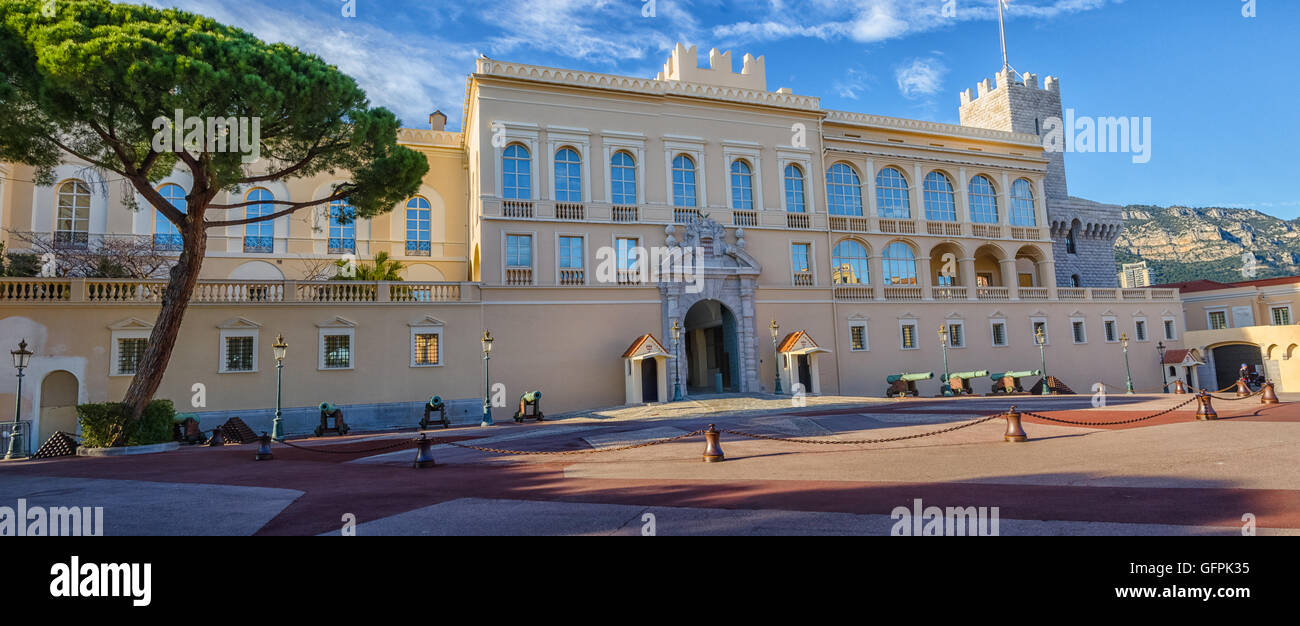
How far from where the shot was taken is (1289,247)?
85875mm

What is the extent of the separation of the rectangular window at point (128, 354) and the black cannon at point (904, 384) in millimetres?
27772

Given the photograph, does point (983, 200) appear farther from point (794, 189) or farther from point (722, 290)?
point (722, 290)

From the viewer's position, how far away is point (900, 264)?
32.7m

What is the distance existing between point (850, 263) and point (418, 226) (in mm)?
20542

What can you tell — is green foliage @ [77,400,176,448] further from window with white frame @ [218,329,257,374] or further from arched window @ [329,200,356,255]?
arched window @ [329,200,356,255]

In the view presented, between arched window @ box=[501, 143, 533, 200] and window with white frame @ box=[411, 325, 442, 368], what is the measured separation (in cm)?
609

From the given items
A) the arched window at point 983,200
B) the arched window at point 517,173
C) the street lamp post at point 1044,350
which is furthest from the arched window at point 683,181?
the street lamp post at point 1044,350

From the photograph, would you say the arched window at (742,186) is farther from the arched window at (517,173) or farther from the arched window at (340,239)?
the arched window at (340,239)

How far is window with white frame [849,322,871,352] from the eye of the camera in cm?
3003

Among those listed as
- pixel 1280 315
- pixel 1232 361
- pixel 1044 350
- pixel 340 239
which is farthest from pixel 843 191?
pixel 1280 315
